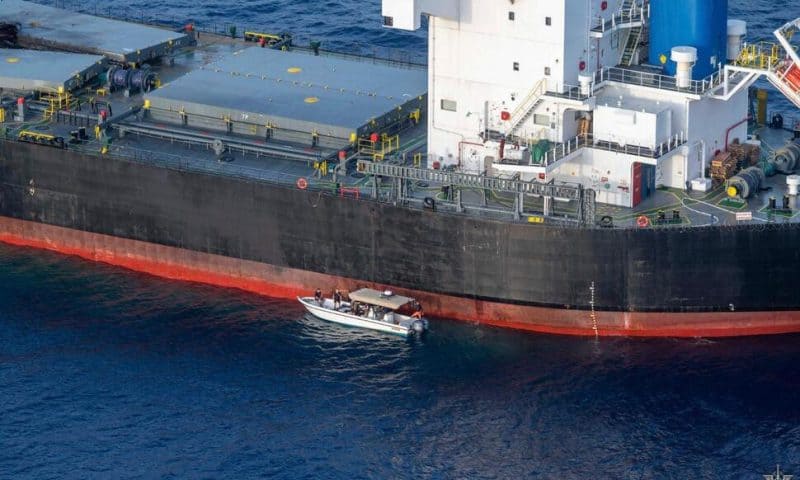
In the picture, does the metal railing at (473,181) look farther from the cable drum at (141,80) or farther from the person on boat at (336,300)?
the cable drum at (141,80)

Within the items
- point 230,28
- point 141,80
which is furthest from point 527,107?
point 230,28

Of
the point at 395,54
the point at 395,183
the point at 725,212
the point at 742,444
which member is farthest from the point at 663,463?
the point at 395,54

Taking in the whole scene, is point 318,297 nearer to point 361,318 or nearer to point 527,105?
point 361,318

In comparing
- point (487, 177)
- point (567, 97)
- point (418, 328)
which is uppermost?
point (567, 97)

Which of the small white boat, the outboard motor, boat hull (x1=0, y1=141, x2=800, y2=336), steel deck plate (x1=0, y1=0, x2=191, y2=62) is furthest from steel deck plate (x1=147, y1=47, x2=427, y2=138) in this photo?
the outboard motor

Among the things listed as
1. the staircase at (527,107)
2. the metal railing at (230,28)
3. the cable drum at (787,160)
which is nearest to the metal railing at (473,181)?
the staircase at (527,107)

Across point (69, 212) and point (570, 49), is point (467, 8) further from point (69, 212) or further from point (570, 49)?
point (69, 212)
